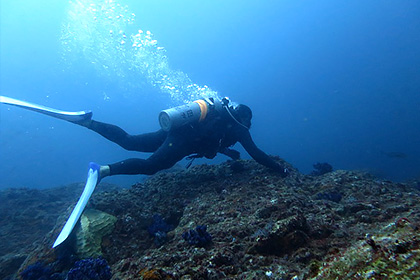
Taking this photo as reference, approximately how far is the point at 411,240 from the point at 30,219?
1230cm

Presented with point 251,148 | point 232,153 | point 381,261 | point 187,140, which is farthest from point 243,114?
point 381,261

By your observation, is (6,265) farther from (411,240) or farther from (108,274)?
(411,240)

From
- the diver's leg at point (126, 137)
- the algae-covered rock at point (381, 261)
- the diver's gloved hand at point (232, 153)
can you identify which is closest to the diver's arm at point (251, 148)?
the diver's gloved hand at point (232, 153)

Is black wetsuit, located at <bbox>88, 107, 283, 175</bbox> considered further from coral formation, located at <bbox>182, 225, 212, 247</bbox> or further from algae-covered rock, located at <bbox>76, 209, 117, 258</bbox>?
coral formation, located at <bbox>182, 225, 212, 247</bbox>

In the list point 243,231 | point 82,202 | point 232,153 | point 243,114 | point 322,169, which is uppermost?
point 243,114

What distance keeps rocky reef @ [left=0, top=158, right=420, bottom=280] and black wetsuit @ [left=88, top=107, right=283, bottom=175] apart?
877 mm

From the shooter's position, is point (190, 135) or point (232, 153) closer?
point (190, 135)

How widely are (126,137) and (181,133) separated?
1587mm

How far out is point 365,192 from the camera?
571cm

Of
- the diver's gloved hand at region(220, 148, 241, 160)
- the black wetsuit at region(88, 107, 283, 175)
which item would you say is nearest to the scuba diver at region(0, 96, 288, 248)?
the black wetsuit at region(88, 107, 283, 175)

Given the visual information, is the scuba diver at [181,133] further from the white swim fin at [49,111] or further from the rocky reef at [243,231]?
the rocky reef at [243,231]

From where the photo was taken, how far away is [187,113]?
19.2 feet

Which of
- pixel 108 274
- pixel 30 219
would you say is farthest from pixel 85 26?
pixel 108 274

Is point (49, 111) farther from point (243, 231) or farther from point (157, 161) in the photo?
point (243, 231)
